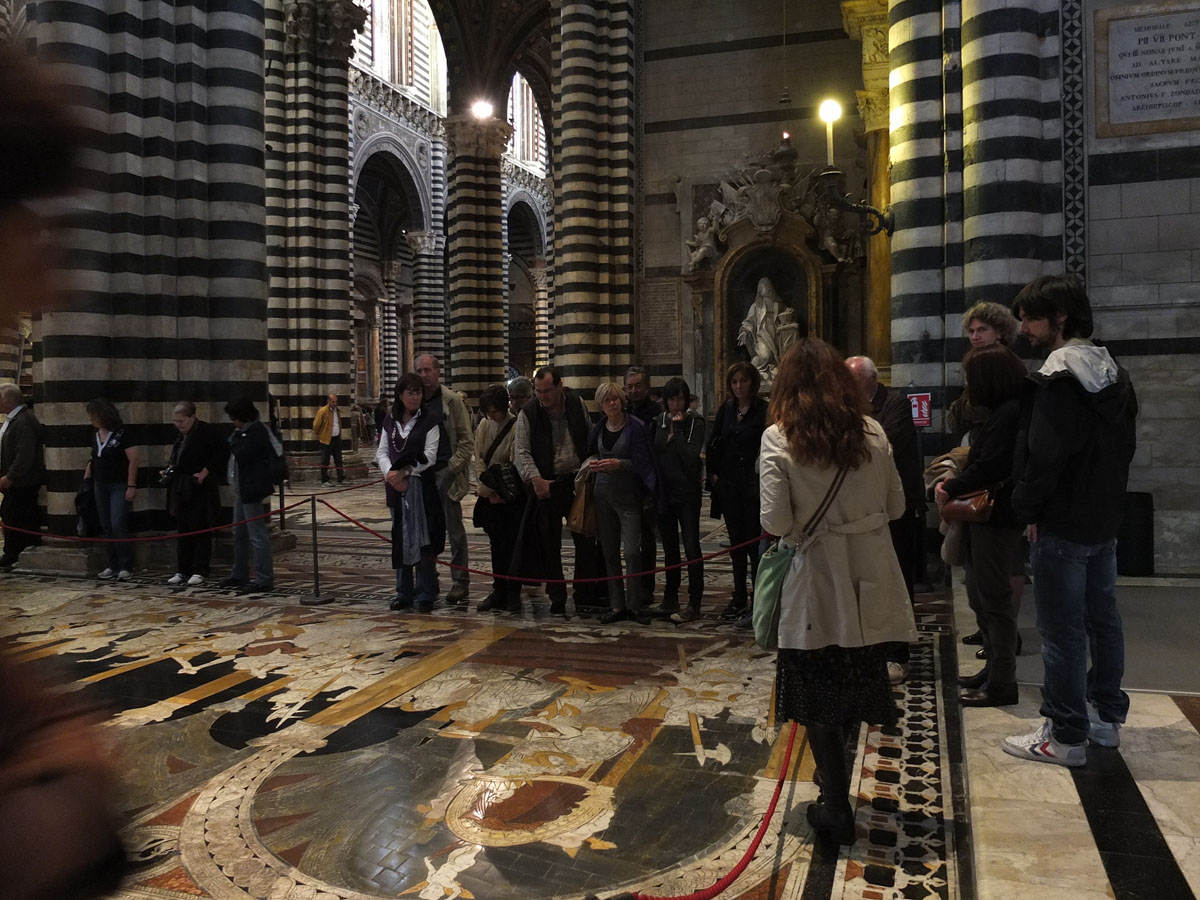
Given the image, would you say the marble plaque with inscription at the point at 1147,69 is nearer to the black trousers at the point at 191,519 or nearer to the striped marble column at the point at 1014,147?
the striped marble column at the point at 1014,147

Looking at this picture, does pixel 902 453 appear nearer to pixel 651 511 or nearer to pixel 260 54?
pixel 651 511

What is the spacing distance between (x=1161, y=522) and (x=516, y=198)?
3282 centimetres

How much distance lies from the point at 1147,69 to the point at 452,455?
19.7 ft

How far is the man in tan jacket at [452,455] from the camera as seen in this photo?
684 cm

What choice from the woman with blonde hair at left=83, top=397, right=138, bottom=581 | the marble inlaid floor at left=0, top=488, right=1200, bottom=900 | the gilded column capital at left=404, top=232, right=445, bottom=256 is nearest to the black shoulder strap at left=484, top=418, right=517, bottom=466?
the marble inlaid floor at left=0, top=488, right=1200, bottom=900

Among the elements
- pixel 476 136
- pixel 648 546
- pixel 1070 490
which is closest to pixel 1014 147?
pixel 648 546

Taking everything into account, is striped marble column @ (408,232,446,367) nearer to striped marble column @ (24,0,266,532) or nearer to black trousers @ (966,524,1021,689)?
striped marble column @ (24,0,266,532)

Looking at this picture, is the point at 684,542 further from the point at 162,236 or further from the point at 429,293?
the point at 429,293

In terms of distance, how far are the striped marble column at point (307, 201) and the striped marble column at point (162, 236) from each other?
8298mm

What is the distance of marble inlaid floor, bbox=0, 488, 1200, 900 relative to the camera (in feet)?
9.31

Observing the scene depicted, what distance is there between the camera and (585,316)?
15.8 meters

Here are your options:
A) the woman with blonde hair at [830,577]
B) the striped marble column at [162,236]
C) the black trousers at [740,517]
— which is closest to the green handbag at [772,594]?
the woman with blonde hair at [830,577]

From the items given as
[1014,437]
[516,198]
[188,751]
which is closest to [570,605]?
[188,751]

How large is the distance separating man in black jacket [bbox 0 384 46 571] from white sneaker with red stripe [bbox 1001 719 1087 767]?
866cm
